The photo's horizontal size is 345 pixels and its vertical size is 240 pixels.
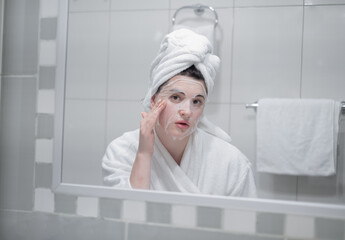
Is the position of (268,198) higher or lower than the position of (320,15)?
lower

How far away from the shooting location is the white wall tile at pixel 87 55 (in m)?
0.90

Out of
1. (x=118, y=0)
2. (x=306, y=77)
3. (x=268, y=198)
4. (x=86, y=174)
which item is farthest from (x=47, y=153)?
(x=306, y=77)

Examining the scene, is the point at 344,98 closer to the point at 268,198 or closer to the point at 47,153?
the point at 268,198

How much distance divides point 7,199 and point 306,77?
984 mm

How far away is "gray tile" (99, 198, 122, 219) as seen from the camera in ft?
2.97

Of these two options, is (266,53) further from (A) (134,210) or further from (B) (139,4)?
(A) (134,210)

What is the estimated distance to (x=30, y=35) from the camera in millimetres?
978

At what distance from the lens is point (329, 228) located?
792 mm

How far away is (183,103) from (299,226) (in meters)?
0.45

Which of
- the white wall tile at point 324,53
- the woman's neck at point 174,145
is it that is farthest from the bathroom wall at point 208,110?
the woman's neck at point 174,145

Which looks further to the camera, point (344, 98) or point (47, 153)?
point (47, 153)

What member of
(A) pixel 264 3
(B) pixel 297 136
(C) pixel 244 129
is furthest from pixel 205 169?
(A) pixel 264 3

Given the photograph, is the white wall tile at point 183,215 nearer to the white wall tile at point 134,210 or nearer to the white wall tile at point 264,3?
the white wall tile at point 134,210

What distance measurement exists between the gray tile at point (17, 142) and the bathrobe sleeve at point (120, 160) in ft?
0.89
